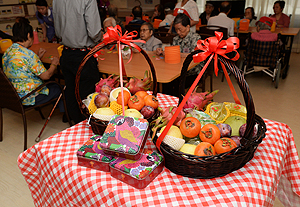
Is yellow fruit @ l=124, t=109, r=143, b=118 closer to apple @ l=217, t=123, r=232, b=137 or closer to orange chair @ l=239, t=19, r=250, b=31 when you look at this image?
apple @ l=217, t=123, r=232, b=137

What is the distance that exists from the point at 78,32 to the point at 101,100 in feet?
4.27

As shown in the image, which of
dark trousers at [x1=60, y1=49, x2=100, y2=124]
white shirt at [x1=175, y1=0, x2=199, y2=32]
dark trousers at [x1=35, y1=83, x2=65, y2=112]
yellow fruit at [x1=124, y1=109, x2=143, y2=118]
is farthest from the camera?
white shirt at [x1=175, y1=0, x2=199, y2=32]

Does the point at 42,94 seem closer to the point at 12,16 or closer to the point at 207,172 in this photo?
the point at 207,172

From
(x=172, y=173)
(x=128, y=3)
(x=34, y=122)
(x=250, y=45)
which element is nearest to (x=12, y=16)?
(x=128, y=3)

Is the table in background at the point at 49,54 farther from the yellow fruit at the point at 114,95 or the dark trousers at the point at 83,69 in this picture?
the yellow fruit at the point at 114,95

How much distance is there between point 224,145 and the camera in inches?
32.0

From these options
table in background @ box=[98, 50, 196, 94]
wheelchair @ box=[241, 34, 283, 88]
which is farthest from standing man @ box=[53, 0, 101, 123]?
wheelchair @ box=[241, 34, 283, 88]

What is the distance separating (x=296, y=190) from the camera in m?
1.09

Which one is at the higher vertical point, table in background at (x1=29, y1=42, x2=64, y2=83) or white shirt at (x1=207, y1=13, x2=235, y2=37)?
white shirt at (x1=207, y1=13, x2=235, y2=37)

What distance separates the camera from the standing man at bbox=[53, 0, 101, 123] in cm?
208

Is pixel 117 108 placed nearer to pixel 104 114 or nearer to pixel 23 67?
pixel 104 114

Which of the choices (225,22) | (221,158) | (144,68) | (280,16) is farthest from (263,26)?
(221,158)

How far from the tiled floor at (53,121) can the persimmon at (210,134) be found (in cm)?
119

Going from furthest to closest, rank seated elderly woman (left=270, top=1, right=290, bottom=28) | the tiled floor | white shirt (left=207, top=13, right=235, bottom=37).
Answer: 1. seated elderly woman (left=270, top=1, right=290, bottom=28)
2. white shirt (left=207, top=13, right=235, bottom=37)
3. the tiled floor
